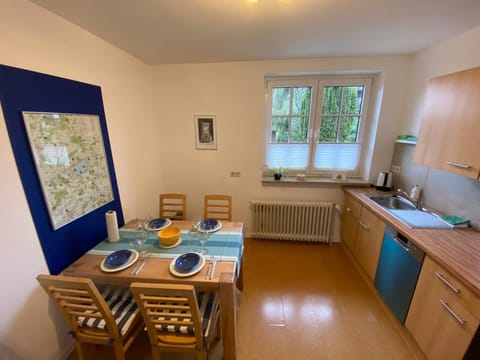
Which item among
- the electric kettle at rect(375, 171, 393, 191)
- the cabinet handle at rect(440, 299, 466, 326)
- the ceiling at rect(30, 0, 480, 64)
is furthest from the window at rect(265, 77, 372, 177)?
the cabinet handle at rect(440, 299, 466, 326)

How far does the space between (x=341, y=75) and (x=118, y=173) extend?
9.51ft

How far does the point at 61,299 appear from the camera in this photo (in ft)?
3.79

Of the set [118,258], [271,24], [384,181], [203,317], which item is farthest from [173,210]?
[384,181]

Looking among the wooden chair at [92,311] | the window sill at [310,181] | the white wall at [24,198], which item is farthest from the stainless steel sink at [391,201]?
the white wall at [24,198]

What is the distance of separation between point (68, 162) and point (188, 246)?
3.65ft

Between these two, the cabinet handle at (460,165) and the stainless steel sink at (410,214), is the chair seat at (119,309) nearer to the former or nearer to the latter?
the stainless steel sink at (410,214)

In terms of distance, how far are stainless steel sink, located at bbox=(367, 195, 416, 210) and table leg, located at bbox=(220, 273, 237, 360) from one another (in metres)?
1.89

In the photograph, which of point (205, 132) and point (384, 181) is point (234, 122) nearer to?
point (205, 132)

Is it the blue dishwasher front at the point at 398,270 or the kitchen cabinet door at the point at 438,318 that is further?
the blue dishwasher front at the point at 398,270

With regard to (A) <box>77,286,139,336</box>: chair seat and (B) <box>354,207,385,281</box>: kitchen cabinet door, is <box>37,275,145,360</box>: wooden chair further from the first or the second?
(B) <box>354,207,385,281</box>: kitchen cabinet door

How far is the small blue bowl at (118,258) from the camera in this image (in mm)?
1415

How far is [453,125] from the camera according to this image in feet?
4.72

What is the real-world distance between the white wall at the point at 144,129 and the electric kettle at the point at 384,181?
18 centimetres

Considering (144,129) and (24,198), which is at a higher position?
(144,129)
